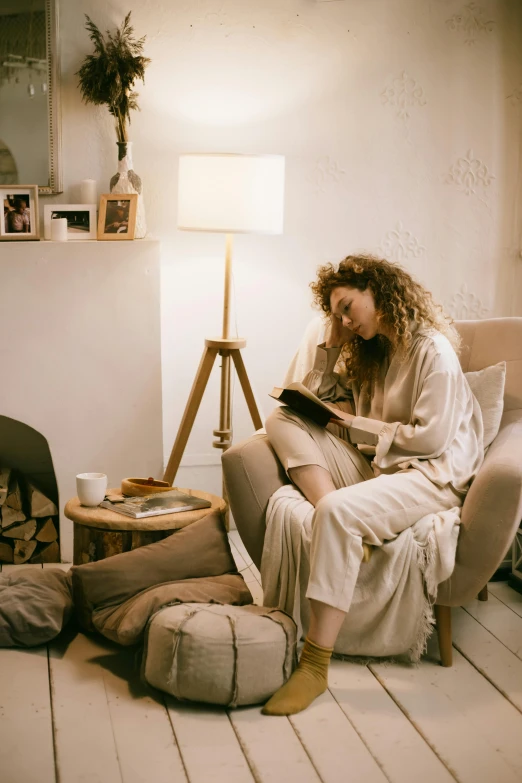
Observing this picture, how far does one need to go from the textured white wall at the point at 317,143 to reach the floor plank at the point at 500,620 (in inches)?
50.3

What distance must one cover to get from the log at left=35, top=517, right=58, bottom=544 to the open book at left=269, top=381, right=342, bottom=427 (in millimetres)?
1109

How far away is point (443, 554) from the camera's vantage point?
7.68 ft

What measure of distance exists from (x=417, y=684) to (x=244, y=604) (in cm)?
54

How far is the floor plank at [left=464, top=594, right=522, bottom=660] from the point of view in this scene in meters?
2.59

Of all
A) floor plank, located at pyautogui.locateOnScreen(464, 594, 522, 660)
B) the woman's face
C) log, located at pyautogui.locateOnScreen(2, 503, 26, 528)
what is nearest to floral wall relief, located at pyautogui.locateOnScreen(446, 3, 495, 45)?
the woman's face

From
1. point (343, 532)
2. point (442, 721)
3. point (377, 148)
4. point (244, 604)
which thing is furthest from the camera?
point (377, 148)

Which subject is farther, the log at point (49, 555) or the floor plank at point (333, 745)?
the log at point (49, 555)

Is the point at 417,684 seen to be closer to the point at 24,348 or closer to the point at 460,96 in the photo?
the point at 24,348

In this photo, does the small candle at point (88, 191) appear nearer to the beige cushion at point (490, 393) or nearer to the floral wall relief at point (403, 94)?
the floral wall relief at point (403, 94)

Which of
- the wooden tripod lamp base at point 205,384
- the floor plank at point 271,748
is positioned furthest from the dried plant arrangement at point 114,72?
the floor plank at point 271,748

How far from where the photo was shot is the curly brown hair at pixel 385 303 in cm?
262

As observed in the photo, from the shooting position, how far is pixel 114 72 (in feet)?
10.4

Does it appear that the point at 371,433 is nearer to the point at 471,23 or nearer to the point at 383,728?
the point at 383,728

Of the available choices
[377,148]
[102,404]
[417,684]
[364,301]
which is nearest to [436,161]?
[377,148]
